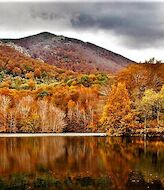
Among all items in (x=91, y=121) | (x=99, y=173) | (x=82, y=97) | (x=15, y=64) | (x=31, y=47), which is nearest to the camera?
(x=99, y=173)

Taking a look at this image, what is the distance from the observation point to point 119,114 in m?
52.5

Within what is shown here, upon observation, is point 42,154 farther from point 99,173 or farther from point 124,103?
point 124,103

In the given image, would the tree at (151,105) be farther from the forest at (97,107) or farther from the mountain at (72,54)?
the mountain at (72,54)

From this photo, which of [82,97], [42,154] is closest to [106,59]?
[82,97]

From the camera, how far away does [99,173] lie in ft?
80.3

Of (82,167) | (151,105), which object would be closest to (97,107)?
(151,105)

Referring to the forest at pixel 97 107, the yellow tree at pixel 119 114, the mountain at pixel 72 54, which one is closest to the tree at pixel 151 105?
the forest at pixel 97 107

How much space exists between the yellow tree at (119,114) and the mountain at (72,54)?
317 ft

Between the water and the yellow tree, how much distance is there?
13.6 meters

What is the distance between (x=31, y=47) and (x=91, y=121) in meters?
133

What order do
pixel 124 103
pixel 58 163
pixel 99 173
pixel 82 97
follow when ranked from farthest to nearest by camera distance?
pixel 82 97 < pixel 124 103 < pixel 58 163 < pixel 99 173

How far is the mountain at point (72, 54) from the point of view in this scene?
528 ft

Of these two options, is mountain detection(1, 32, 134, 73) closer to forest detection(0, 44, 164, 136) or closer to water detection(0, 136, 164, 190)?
forest detection(0, 44, 164, 136)

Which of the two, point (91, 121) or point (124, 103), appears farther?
point (91, 121)
